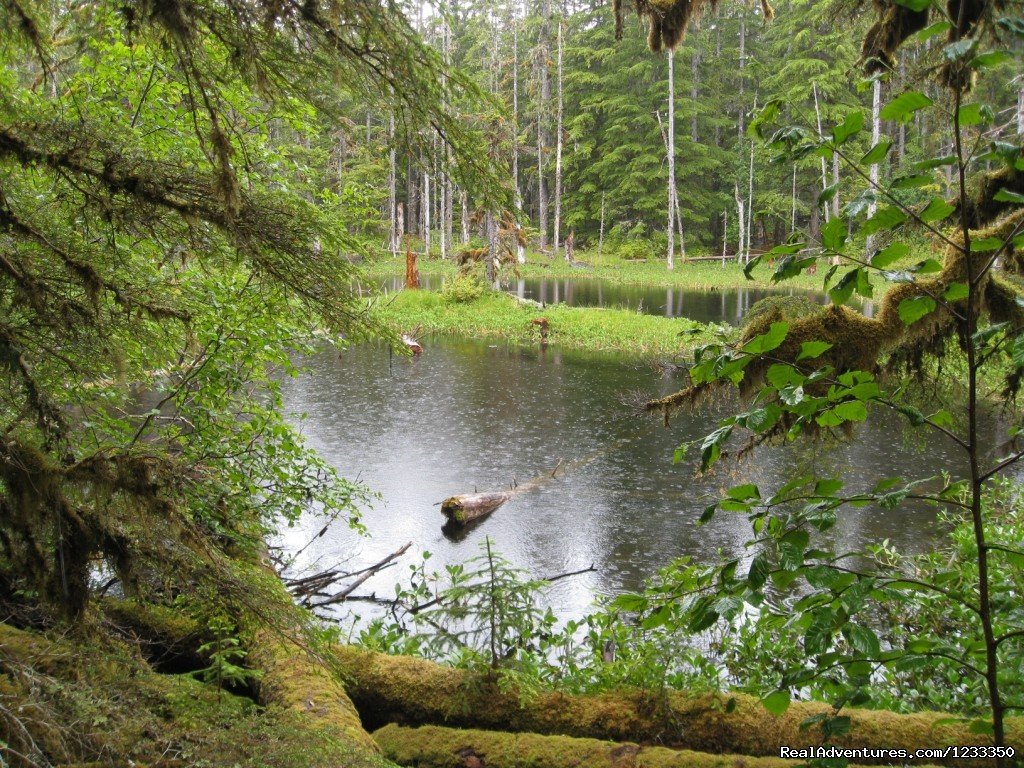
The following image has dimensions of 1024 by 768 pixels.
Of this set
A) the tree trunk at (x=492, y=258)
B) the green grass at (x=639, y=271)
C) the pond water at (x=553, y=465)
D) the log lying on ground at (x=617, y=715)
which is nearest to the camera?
the log lying on ground at (x=617, y=715)

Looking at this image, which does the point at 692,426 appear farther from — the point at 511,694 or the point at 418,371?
the point at 511,694

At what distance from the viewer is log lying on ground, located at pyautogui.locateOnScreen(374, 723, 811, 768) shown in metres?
3.51

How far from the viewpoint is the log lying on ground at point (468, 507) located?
930 centimetres

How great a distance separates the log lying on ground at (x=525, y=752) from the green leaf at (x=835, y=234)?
255 cm

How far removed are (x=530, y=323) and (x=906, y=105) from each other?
65.8ft

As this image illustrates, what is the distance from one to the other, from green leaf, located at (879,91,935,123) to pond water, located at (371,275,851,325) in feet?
73.9

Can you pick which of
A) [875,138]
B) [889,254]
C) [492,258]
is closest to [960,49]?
[889,254]

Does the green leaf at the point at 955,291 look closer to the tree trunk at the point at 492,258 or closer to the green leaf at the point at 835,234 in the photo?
the green leaf at the point at 835,234

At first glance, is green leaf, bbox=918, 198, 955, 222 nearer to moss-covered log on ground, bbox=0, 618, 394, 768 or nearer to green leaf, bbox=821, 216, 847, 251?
green leaf, bbox=821, 216, 847, 251

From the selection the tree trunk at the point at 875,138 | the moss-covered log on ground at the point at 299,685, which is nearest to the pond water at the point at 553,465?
the tree trunk at the point at 875,138

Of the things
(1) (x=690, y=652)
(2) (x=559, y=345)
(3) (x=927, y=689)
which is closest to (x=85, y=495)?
(1) (x=690, y=652)

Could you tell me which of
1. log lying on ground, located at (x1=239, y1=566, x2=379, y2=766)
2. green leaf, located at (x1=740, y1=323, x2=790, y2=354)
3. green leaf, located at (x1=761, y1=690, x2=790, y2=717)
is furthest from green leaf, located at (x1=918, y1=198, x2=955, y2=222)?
log lying on ground, located at (x1=239, y1=566, x2=379, y2=766)

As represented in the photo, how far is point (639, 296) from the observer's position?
3131 centimetres

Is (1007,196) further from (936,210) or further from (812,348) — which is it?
(812,348)
